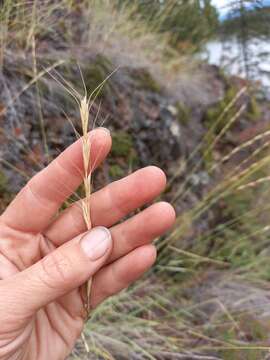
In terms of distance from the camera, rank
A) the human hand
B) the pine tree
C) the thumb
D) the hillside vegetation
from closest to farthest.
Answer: the thumb < the human hand < the hillside vegetation < the pine tree

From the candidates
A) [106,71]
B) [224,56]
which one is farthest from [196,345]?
[224,56]

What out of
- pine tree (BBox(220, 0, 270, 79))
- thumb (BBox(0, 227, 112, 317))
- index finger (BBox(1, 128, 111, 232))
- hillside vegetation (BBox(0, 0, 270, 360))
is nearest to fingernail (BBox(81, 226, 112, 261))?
thumb (BBox(0, 227, 112, 317))

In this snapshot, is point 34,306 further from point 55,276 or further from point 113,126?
point 113,126

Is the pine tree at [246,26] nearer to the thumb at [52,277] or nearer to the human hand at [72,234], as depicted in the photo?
the human hand at [72,234]

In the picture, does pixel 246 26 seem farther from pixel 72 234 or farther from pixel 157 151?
pixel 72 234

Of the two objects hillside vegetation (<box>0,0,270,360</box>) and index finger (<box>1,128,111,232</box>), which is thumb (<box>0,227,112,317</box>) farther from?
hillside vegetation (<box>0,0,270,360</box>)

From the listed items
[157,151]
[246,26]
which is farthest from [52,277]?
[246,26]

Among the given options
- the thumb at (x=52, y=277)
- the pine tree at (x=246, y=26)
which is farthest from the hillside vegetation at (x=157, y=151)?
the thumb at (x=52, y=277)
